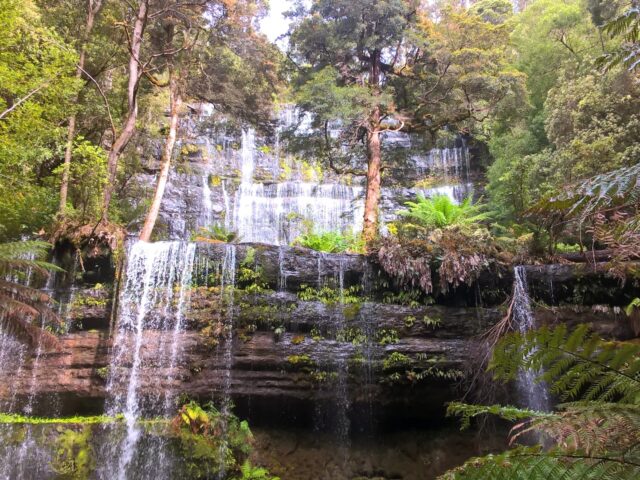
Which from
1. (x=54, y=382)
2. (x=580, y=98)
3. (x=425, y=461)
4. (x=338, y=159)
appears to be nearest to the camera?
(x=54, y=382)

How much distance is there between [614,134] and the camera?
39.2 feet

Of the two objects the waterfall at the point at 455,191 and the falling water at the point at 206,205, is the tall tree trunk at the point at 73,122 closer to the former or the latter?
the falling water at the point at 206,205

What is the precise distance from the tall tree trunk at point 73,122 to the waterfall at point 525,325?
30.3 feet

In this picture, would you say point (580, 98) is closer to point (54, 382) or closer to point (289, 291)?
point (289, 291)

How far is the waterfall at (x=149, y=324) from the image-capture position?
8609 millimetres

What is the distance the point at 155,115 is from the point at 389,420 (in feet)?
35.6

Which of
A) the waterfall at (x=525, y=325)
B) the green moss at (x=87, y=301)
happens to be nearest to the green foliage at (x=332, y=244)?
the waterfall at (x=525, y=325)

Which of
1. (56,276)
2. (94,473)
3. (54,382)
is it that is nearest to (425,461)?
(94,473)

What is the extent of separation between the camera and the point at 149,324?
9109 millimetres

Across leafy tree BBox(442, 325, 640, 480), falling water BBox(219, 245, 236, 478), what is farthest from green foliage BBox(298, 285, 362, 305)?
leafy tree BBox(442, 325, 640, 480)

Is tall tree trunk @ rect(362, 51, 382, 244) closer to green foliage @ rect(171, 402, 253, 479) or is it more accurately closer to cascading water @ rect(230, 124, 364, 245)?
cascading water @ rect(230, 124, 364, 245)

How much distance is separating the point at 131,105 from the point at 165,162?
1745 mm

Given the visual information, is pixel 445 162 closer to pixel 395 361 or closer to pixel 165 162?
pixel 165 162

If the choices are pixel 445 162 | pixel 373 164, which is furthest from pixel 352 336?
pixel 445 162
